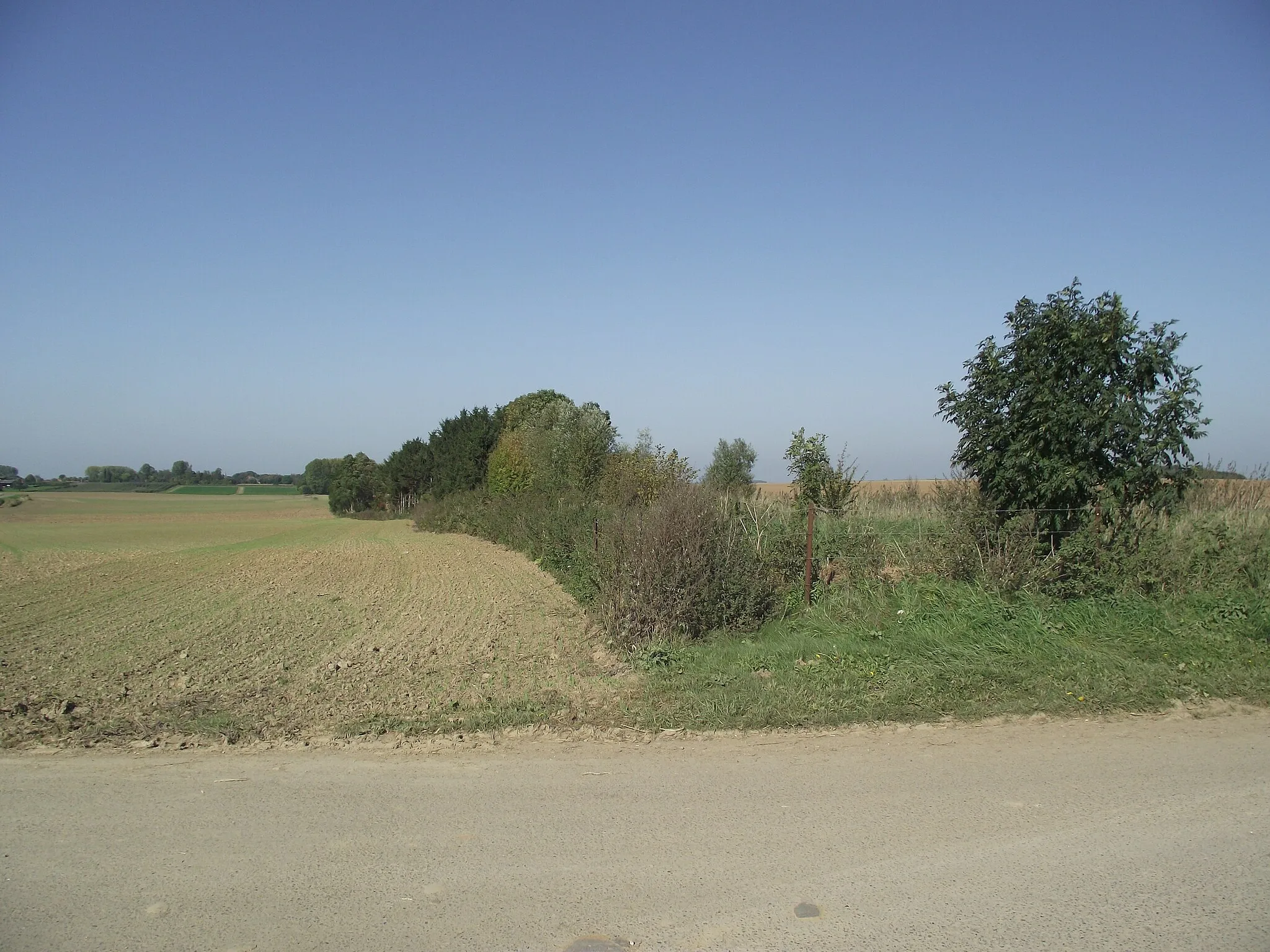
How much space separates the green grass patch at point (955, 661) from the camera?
714 cm

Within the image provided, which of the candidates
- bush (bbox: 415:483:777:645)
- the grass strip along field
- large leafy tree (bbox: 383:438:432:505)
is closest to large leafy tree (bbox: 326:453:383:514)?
large leafy tree (bbox: 383:438:432:505)

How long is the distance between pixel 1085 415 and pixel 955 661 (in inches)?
178

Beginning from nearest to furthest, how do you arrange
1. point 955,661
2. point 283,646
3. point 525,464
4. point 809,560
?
point 955,661, point 809,560, point 283,646, point 525,464

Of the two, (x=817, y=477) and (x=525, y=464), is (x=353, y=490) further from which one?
(x=817, y=477)

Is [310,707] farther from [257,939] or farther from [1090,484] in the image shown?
[1090,484]

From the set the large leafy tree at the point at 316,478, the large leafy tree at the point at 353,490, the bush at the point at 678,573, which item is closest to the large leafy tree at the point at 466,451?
the large leafy tree at the point at 353,490

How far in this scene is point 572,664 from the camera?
1014 cm

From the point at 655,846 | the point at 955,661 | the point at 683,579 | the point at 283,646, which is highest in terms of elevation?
the point at 683,579

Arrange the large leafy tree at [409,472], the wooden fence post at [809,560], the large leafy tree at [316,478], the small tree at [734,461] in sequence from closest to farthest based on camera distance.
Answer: the wooden fence post at [809,560], the small tree at [734,461], the large leafy tree at [409,472], the large leafy tree at [316,478]

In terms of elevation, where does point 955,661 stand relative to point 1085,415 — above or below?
below

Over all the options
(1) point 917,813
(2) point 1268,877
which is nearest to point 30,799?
(1) point 917,813

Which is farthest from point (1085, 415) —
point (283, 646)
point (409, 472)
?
point (409, 472)

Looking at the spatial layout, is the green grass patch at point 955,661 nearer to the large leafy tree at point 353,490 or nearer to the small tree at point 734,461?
the small tree at point 734,461

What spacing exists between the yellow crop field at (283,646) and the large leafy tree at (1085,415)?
22.5 ft
